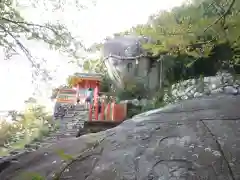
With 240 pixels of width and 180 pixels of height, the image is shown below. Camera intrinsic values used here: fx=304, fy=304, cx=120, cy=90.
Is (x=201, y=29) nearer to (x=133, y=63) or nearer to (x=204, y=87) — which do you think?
(x=204, y=87)

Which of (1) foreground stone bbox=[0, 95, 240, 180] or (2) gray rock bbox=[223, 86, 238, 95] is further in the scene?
(2) gray rock bbox=[223, 86, 238, 95]

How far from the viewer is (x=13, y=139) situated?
32.4 feet

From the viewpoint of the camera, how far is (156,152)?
3592 mm

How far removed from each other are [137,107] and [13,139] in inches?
164

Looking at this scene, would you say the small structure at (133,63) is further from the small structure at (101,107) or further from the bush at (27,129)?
the bush at (27,129)

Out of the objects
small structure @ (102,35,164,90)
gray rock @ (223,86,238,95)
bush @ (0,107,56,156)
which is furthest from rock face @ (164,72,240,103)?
bush @ (0,107,56,156)

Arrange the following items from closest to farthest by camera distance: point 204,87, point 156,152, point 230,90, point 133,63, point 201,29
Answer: point 201,29, point 156,152, point 230,90, point 204,87, point 133,63

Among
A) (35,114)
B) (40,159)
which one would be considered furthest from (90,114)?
(40,159)

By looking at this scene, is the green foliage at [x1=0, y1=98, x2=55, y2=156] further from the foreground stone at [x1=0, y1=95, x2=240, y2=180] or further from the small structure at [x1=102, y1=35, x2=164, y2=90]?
the foreground stone at [x1=0, y1=95, x2=240, y2=180]

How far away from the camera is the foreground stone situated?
3.27 meters

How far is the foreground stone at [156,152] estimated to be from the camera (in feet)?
10.7

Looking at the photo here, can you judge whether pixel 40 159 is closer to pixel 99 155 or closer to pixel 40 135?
pixel 99 155

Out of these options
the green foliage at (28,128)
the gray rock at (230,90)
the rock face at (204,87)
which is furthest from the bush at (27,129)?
the gray rock at (230,90)

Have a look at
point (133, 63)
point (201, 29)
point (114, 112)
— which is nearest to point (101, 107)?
point (114, 112)
